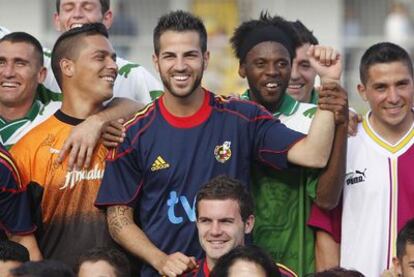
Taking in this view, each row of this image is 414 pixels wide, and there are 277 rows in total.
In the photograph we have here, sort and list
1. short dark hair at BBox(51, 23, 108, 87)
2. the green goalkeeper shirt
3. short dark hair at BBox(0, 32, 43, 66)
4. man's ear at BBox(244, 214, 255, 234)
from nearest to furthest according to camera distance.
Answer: man's ear at BBox(244, 214, 255, 234) → the green goalkeeper shirt → short dark hair at BBox(51, 23, 108, 87) → short dark hair at BBox(0, 32, 43, 66)

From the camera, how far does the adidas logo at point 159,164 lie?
897 centimetres

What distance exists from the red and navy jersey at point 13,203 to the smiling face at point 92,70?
764mm

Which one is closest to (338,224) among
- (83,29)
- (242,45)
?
(242,45)

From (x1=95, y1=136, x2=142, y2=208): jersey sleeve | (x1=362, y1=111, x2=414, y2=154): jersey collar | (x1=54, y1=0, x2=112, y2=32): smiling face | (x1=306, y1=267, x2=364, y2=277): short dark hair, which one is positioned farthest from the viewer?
(x1=54, y1=0, x2=112, y2=32): smiling face

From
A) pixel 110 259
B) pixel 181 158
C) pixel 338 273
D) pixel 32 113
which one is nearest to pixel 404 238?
pixel 338 273

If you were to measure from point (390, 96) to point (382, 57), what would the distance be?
311 mm

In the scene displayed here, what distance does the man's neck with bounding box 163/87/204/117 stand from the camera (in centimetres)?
908

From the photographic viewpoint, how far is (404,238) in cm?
854

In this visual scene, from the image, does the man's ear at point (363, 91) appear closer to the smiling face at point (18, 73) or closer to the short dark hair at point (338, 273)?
the short dark hair at point (338, 273)

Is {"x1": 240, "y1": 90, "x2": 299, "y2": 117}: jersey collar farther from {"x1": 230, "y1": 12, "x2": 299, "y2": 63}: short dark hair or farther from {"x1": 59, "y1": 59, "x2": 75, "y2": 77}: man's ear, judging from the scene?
{"x1": 59, "y1": 59, "x2": 75, "y2": 77}: man's ear

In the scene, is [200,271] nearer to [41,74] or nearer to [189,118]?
[189,118]

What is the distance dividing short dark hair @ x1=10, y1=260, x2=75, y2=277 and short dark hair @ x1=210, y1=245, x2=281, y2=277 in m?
0.84

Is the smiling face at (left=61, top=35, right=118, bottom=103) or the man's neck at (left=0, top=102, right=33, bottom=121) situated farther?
the man's neck at (left=0, top=102, right=33, bottom=121)

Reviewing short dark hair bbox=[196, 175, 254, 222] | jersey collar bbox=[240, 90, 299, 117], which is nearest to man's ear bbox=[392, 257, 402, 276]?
short dark hair bbox=[196, 175, 254, 222]
